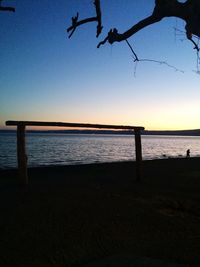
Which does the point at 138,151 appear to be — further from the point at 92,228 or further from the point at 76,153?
the point at 76,153

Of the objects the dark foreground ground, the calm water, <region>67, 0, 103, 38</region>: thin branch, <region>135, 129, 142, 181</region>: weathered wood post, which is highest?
<region>67, 0, 103, 38</region>: thin branch

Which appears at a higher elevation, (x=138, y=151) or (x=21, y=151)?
(x=21, y=151)

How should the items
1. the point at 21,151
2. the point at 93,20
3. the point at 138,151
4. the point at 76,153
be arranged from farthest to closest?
the point at 76,153, the point at 138,151, the point at 21,151, the point at 93,20

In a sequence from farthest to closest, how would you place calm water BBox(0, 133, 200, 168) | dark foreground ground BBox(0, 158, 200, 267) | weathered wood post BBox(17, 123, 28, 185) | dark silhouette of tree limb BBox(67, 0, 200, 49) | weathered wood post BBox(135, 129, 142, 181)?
calm water BBox(0, 133, 200, 168) → weathered wood post BBox(135, 129, 142, 181) → weathered wood post BBox(17, 123, 28, 185) → dark silhouette of tree limb BBox(67, 0, 200, 49) → dark foreground ground BBox(0, 158, 200, 267)

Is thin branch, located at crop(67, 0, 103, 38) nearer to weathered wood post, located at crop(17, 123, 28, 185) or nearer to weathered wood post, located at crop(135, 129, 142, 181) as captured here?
weathered wood post, located at crop(17, 123, 28, 185)

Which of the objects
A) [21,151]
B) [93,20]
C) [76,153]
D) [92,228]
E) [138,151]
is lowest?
[76,153]

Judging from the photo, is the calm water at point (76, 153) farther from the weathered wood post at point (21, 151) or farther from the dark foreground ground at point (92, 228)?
the dark foreground ground at point (92, 228)

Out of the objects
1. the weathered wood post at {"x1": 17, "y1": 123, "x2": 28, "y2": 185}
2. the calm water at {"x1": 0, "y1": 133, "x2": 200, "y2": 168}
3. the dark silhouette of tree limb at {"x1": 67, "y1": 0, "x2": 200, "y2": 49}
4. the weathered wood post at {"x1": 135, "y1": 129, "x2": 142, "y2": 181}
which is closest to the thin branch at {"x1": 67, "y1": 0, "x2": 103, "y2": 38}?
the dark silhouette of tree limb at {"x1": 67, "y1": 0, "x2": 200, "y2": 49}

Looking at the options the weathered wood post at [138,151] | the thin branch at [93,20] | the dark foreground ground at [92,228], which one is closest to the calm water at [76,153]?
the weathered wood post at [138,151]

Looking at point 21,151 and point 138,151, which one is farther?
point 138,151


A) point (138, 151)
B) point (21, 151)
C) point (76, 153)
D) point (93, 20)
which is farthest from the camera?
point (76, 153)

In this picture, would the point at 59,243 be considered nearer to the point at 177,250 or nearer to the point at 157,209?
the point at 177,250

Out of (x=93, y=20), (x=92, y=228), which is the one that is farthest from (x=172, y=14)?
(x=92, y=228)

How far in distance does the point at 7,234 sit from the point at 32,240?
550mm
